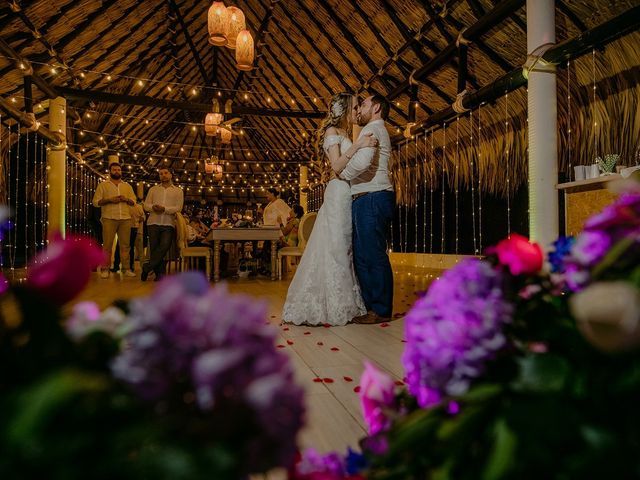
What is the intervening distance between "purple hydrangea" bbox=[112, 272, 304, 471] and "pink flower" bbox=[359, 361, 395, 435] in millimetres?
244

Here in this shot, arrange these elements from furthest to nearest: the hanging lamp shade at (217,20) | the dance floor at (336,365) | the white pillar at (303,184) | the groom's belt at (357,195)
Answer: the white pillar at (303,184), the hanging lamp shade at (217,20), the groom's belt at (357,195), the dance floor at (336,365)

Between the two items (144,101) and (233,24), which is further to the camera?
(144,101)

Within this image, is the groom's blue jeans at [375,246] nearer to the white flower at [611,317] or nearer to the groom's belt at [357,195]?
the groom's belt at [357,195]

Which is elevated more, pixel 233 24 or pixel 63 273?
pixel 233 24

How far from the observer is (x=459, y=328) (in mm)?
412

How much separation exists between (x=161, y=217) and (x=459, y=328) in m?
5.65

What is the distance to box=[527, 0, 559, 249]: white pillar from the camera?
3094 mm

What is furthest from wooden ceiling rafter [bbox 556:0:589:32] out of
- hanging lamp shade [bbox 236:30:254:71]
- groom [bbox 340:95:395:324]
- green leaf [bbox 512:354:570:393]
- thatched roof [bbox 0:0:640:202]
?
green leaf [bbox 512:354:570:393]

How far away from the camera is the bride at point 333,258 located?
2846mm

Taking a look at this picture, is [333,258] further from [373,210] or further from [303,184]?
[303,184]

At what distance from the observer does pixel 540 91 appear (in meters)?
3.13

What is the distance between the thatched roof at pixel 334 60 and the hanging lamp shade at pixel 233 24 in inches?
90.1

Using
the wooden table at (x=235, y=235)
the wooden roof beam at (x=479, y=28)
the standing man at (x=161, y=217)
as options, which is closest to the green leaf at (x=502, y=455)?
the wooden roof beam at (x=479, y=28)

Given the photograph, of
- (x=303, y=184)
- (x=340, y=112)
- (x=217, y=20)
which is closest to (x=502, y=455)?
(x=340, y=112)
